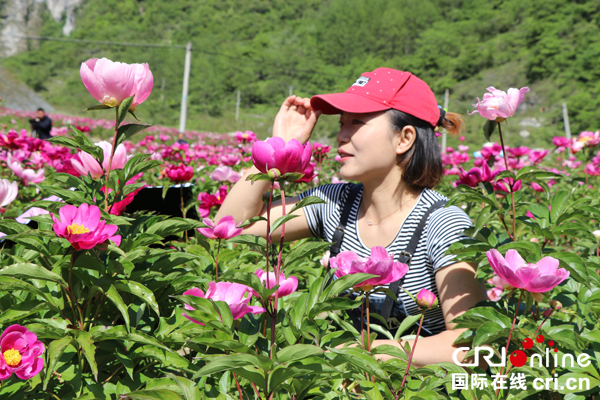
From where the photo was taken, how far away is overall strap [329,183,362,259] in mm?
1734

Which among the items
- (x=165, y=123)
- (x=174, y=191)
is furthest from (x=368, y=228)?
(x=165, y=123)

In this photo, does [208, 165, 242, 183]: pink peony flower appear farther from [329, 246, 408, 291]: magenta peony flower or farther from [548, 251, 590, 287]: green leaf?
[548, 251, 590, 287]: green leaf

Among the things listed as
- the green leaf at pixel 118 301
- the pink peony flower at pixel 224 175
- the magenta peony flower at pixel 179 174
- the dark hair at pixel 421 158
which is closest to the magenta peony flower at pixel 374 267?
the green leaf at pixel 118 301

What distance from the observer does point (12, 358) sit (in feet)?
2.47

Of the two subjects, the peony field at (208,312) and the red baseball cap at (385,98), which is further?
the red baseball cap at (385,98)

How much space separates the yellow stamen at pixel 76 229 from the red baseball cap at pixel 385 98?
3.23ft

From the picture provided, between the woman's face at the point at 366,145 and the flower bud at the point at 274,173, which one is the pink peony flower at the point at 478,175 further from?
the flower bud at the point at 274,173

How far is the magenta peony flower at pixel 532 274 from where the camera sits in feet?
2.92

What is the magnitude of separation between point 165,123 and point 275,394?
46366 millimetres

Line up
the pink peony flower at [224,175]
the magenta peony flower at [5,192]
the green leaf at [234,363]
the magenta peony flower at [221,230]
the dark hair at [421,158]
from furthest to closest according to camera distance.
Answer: the pink peony flower at [224,175] → the dark hair at [421,158] → the magenta peony flower at [5,192] → the magenta peony flower at [221,230] → the green leaf at [234,363]

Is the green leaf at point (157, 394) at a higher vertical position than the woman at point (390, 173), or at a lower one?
lower

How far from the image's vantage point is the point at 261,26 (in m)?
76.8

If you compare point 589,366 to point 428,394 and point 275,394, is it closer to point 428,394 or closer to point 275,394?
point 428,394

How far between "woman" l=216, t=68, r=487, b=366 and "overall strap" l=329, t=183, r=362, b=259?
0.01m
